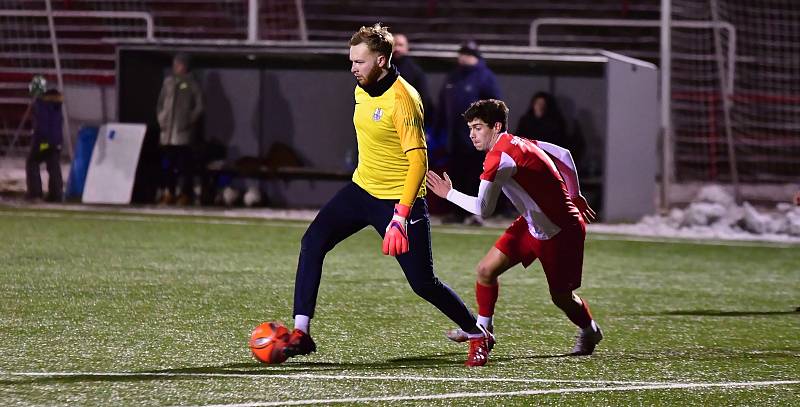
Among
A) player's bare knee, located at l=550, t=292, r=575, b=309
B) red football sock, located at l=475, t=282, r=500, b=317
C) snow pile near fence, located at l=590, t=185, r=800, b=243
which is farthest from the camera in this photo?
snow pile near fence, located at l=590, t=185, r=800, b=243

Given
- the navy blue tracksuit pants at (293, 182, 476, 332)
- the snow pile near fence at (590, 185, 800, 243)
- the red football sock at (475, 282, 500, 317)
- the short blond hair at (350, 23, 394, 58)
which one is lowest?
the snow pile near fence at (590, 185, 800, 243)

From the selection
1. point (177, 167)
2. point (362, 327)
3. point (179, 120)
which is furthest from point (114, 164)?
point (362, 327)

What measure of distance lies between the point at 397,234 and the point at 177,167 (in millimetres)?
11735

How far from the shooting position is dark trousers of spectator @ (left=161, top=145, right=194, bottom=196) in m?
17.7

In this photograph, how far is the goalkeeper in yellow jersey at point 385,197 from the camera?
6.49 m

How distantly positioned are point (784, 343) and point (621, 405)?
238 cm

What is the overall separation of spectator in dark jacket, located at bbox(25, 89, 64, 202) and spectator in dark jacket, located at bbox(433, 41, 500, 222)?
490 cm

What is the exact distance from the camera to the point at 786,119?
853 inches

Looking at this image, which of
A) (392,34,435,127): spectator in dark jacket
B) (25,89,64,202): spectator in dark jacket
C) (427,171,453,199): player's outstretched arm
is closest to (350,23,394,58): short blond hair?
(427,171,453,199): player's outstretched arm

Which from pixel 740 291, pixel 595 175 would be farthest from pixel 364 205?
pixel 595 175

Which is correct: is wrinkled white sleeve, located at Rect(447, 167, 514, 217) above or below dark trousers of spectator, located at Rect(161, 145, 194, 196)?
above

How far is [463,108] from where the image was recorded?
15.9 meters

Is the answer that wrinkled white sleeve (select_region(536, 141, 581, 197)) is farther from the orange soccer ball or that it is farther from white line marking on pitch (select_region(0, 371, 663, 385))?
the orange soccer ball

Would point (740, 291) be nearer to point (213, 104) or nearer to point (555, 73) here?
point (555, 73)
